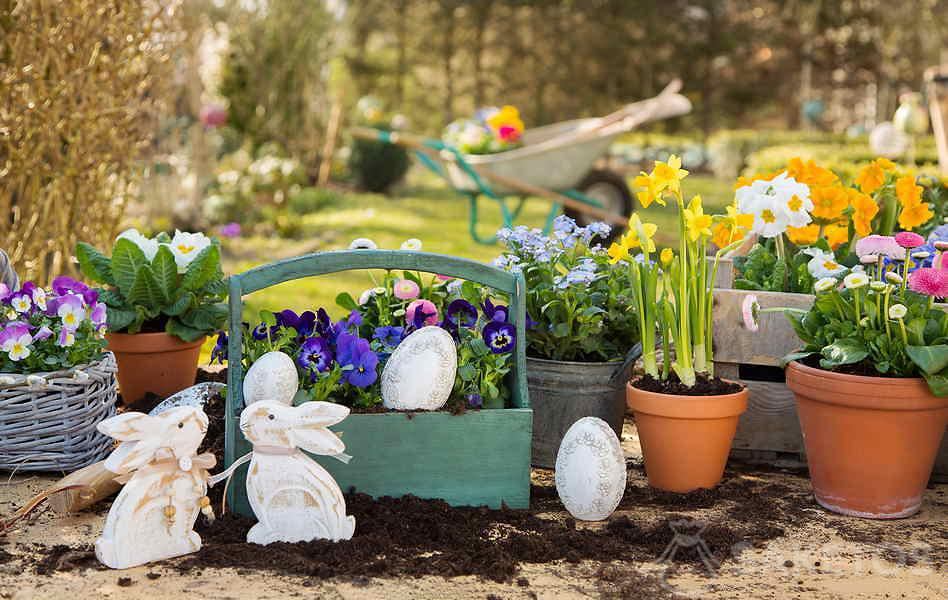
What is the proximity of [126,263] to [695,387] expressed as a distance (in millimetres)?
1519

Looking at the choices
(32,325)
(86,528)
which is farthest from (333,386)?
(32,325)

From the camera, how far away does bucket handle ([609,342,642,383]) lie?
261cm

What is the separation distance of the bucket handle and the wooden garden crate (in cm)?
20

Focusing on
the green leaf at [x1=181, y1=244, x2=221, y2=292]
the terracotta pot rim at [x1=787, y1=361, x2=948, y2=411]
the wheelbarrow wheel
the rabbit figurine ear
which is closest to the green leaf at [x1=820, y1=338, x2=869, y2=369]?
the terracotta pot rim at [x1=787, y1=361, x2=948, y2=411]

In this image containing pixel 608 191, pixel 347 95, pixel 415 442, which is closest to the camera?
pixel 415 442

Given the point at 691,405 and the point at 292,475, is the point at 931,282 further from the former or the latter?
the point at 292,475

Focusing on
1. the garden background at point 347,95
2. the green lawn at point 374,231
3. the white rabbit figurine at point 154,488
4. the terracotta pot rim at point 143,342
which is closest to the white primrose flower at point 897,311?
the white rabbit figurine at point 154,488

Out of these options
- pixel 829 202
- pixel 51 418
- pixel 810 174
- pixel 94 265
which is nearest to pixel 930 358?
pixel 829 202

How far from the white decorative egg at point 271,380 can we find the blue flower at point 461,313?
465mm

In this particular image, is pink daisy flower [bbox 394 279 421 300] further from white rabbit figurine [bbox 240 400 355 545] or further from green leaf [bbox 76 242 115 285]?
green leaf [bbox 76 242 115 285]

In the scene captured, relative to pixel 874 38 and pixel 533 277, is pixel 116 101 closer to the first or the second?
pixel 533 277

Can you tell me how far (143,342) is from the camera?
2.86 m

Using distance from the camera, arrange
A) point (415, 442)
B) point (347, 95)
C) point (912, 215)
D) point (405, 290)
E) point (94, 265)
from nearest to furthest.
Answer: point (415, 442)
point (405, 290)
point (912, 215)
point (94, 265)
point (347, 95)

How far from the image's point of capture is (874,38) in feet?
54.1
